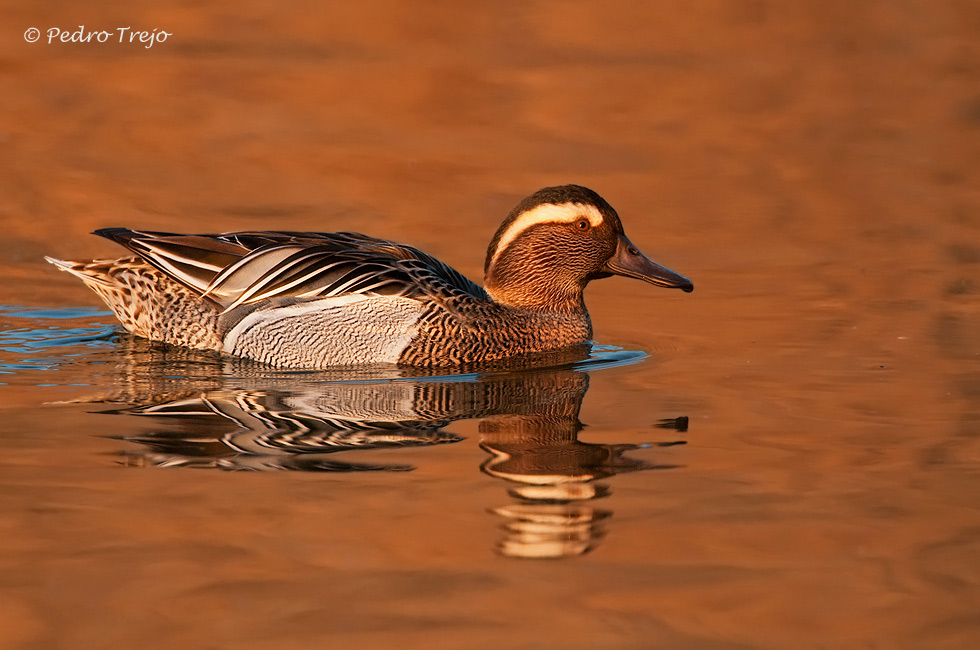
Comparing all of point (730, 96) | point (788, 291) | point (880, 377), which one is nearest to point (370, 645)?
point (880, 377)

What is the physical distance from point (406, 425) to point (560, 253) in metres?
2.50

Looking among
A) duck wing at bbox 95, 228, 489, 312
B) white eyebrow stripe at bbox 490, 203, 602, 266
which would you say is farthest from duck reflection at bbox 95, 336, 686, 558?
white eyebrow stripe at bbox 490, 203, 602, 266

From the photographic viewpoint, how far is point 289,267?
28.6ft

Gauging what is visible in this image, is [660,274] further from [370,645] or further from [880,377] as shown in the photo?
[370,645]

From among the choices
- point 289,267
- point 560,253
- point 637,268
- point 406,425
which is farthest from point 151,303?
point 637,268

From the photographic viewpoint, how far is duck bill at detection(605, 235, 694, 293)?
8.98m

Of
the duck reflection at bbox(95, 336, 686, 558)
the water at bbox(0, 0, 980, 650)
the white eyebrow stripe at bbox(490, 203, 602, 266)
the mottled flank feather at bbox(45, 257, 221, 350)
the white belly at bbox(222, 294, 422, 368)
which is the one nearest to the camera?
the water at bbox(0, 0, 980, 650)

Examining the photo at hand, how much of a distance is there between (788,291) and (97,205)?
6.02 metres

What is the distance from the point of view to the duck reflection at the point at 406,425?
580 cm

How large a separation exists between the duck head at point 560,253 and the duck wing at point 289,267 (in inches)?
13.0

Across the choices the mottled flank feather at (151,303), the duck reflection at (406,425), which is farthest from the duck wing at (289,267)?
the duck reflection at (406,425)

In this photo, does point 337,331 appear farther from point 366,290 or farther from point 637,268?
point 637,268

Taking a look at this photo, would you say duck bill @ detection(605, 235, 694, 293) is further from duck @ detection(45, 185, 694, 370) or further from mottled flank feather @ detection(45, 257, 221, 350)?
mottled flank feather @ detection(45, 257, 221, 350)

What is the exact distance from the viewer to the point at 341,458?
20.9 ft
